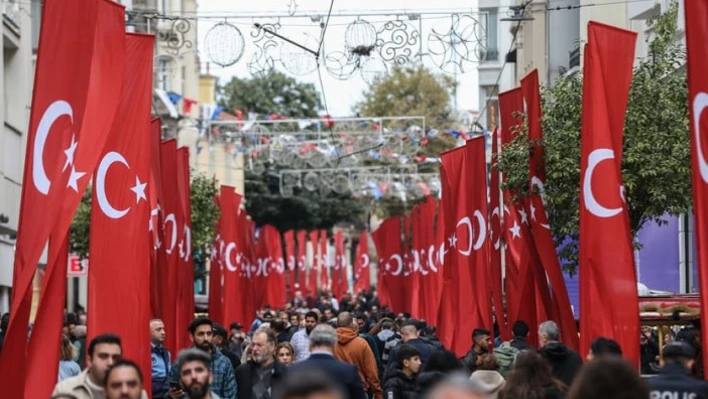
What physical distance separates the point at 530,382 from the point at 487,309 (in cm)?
1271

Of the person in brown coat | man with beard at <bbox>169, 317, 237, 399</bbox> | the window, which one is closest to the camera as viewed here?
man with beard at <bbox>169, 317, 237, 399</bbox>

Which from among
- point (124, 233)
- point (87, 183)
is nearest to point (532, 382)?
point (87, 183)

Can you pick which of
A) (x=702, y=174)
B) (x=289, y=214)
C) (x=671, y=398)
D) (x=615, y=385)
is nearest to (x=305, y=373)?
(x=615, y=385)

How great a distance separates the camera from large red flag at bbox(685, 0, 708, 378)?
38.2ft

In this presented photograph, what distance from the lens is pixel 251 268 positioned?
1756 inches

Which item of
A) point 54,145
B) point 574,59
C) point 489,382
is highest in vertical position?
point 574,59

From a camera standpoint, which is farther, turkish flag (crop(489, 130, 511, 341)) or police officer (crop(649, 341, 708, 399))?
turkish flag (crop(489, 130, 511, 341))

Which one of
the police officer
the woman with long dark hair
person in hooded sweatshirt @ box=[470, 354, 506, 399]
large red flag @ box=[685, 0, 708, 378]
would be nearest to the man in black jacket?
person in hooded sweatshirt @ box=[470, 354, 506, 399]

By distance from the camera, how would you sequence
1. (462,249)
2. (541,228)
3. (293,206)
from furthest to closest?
(293,206), (462,249), (541,228)

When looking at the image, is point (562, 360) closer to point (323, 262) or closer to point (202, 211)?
point (202, 211)

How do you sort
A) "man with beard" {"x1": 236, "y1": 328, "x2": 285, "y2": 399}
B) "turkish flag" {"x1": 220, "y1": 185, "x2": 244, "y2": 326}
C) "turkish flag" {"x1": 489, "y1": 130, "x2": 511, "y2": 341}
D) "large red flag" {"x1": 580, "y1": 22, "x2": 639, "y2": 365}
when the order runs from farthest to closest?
"turkish flag" {"x1": 220, "y1": 185, "x2": 244, "y2": 326}, "turkish flag" {"x1": 489, "y1": 130, "x2": 511, "y2": 341}, "man with beard" {"x1": 236, "y1": 328, "x2": 285, "y2": 399}, "large red flag" {"x1": 580, "y1": 22, "x2": 639, "y2": 365}

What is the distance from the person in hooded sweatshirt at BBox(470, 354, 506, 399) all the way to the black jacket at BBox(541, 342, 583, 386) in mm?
408

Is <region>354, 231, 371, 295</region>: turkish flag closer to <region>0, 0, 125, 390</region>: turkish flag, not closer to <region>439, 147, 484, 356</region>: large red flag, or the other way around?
<region>439, 147, 484, 356</region>: large red flag

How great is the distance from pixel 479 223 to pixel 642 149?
8.13 feet
